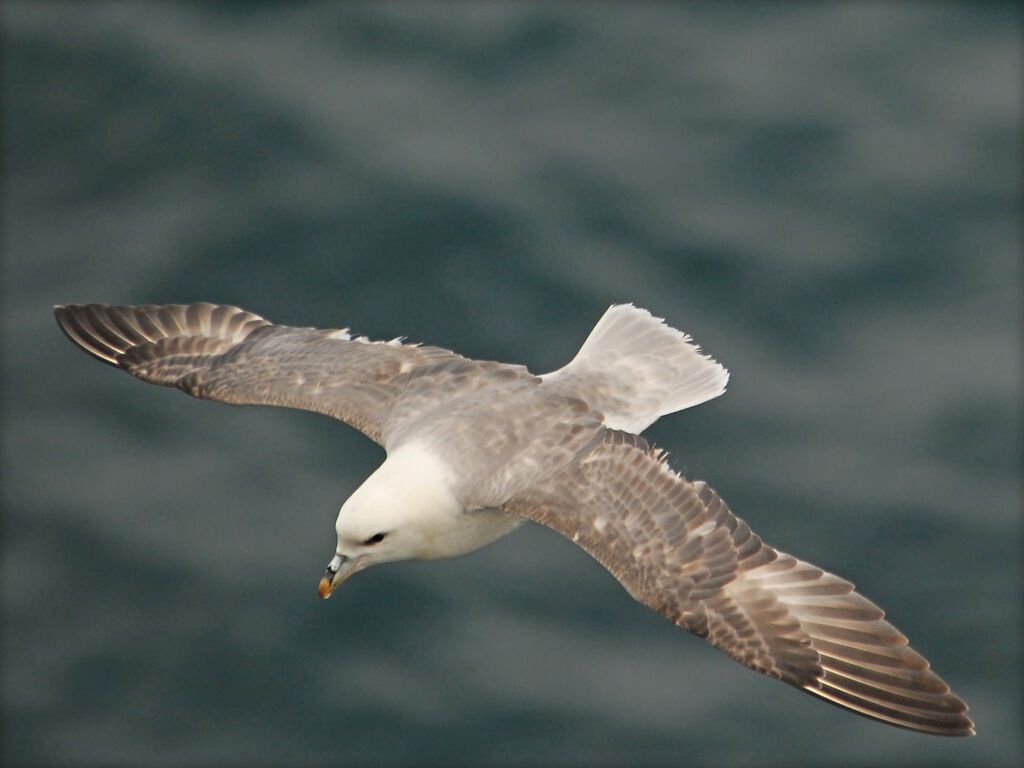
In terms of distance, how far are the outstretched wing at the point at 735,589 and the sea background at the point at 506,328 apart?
3690 mm

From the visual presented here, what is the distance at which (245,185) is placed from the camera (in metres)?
14.1

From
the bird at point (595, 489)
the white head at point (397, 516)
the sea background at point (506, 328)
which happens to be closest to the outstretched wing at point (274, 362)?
the bird at point (595, 489)

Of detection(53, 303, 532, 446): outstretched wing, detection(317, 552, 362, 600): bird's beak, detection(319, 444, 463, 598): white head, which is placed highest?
detection(53, 303, 532, 446): outstretched wing

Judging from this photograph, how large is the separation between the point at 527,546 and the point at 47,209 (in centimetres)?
522

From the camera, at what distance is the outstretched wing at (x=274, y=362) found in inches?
364

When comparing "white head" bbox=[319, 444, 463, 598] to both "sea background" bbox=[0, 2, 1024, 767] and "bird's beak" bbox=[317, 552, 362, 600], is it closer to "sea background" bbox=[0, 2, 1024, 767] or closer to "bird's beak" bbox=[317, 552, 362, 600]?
"bird's beak" bbox=[317, 552, 362, 600]

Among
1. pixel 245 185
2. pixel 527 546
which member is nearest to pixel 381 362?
pixel 527 546

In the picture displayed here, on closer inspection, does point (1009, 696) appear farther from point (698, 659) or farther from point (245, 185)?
point (245, 185)

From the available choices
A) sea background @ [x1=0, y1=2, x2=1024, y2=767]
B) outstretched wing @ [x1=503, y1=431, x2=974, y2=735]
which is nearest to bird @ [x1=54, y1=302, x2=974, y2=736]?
outstretched wing @ [x1=503, y1=431, x2=974, y2=735]

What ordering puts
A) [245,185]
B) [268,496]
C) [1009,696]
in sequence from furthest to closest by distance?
[245,185] < [268,496] < [1009,696]

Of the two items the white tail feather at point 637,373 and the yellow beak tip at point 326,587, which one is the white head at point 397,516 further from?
the white tail feather at point 637,373

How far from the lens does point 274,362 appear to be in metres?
9.70

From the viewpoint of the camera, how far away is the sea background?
12.1m

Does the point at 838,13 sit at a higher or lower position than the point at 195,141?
higher
